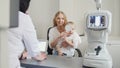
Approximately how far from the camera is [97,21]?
56.1 inches

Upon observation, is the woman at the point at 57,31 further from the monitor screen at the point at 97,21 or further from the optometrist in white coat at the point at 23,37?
the monitor screen at the point at 97,21

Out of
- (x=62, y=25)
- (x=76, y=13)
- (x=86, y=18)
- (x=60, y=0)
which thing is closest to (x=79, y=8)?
(x=76, y=13)

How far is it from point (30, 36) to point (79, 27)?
2.53 meters

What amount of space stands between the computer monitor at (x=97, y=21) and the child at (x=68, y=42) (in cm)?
127

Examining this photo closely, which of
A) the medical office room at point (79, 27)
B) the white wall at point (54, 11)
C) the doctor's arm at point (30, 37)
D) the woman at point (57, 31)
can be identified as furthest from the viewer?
the white wall at point (54, 11)

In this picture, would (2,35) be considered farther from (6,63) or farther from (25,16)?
(25,16)

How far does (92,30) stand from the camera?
4.81 ft

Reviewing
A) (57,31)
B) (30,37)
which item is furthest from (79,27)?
(30,37)

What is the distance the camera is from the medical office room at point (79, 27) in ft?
0.85

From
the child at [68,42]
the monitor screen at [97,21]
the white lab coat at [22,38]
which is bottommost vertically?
the child at [68,42]

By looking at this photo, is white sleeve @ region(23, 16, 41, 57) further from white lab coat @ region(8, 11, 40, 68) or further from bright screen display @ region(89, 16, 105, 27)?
bright screen display @ region(89, 16, 105, 27)

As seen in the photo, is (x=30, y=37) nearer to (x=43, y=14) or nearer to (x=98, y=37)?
(x=98, y=37)

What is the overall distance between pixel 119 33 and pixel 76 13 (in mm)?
923

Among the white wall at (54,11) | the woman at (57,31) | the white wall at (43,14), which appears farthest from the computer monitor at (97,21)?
the white wall at (43,14)
